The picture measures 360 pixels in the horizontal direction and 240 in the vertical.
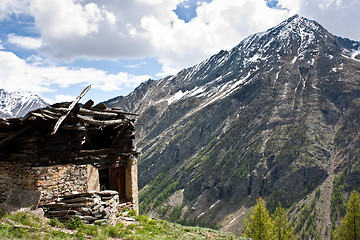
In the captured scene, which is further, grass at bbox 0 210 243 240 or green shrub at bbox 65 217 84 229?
green shrub at bbox 65 217 84 229

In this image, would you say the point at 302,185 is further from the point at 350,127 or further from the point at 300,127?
the point at 350,127

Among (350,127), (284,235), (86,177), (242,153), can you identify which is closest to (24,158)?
(86,177)

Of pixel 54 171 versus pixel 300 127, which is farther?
pixel 300 127

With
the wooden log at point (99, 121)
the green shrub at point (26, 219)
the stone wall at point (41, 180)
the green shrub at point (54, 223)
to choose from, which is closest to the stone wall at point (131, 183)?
the wooden log at point (99, 121)

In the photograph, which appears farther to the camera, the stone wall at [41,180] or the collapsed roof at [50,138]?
the collapsed roof at [50,138]

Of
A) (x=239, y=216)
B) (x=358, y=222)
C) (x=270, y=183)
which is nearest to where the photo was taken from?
(x=358, y=222)

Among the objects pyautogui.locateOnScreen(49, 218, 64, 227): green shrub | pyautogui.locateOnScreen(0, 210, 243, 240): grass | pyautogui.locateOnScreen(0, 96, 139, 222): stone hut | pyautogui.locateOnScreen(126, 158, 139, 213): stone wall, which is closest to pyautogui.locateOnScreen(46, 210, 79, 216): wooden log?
pyautogui.locateOnScreen(0, 96, 139, 222): stone hut

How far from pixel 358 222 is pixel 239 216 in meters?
110

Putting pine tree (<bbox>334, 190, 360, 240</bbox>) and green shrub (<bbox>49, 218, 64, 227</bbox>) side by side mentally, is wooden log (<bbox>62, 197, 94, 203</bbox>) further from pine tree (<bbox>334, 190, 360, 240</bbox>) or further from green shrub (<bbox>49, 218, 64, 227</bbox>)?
pine tree (<bbox>334, 190, 360, 240</bbox>)

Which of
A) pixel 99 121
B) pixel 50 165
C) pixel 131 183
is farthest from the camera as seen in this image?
pixel 131 183

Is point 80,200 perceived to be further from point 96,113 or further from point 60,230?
point 96,113

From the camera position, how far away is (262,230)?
39281 mm

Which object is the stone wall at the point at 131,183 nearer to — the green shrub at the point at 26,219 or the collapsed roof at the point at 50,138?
the collapsed roof at the point at 50,138

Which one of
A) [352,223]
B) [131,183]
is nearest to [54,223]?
[131,183]
